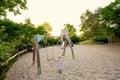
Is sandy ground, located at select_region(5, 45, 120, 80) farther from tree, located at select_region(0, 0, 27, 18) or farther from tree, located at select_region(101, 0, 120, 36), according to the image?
tree, located at select_region(101, 0, 120, 36)

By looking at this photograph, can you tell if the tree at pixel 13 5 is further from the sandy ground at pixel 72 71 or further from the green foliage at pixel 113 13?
the green foliage at pixel 113 13

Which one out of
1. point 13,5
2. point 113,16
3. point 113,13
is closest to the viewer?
point 13,5

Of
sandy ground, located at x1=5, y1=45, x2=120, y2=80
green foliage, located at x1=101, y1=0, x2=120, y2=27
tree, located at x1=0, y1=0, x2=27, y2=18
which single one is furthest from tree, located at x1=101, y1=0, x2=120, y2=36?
tree, located at x1=0, y1=0, x2=27, y2=18

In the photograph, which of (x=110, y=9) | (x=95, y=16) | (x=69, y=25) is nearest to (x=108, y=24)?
(x=110, y=9)

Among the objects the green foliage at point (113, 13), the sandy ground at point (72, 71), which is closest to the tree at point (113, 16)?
the green foliage at point (113, 13)

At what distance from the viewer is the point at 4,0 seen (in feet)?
24.0

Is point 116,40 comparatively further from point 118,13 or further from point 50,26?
point 50,26

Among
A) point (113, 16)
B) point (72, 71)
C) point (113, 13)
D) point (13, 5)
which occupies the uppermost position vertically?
point (113, 13)

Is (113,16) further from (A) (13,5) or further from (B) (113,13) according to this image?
(A) (13,5)

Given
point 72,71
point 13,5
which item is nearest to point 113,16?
point 72,71

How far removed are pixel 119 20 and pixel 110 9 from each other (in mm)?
3129

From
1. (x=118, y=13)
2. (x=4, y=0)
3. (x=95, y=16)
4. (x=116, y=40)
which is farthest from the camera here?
(x=95, y=16)

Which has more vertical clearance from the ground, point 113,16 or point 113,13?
point 113,13

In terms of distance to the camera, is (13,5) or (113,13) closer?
(13,5)
